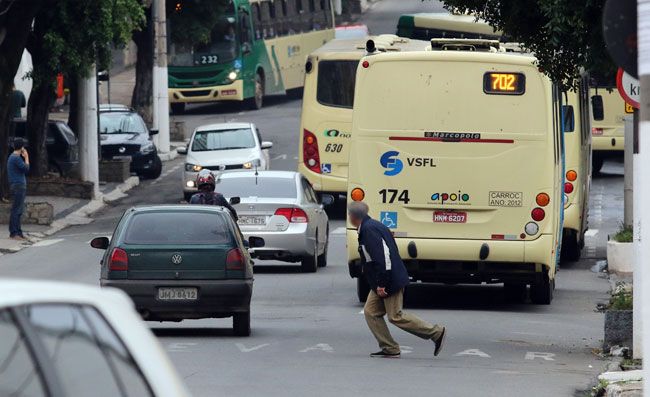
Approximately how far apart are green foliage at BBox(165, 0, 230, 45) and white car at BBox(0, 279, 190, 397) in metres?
46.0

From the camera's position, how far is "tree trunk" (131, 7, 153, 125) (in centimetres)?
4812

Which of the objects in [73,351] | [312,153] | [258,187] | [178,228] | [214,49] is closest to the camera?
[73,351]

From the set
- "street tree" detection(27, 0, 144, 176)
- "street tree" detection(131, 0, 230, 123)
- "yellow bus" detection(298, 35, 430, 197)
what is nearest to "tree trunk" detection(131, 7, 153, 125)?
"street tree" detection(131, 0, 230, 123)

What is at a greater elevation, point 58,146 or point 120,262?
point 120,262

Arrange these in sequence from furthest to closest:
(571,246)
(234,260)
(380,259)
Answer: (571,246)
(234,260)
(380,259)

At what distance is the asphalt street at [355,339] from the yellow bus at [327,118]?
267 centimetres

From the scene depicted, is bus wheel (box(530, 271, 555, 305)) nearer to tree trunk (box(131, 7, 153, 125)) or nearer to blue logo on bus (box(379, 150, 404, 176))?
blue logo on bus (box(379, 150, 404, 176))

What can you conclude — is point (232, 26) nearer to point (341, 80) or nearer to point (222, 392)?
point (341, 80)

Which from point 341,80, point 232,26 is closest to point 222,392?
point 341,80

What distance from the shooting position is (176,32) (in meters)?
50.7

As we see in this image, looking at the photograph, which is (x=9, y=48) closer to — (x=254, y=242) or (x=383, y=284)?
(x=254, y=242)

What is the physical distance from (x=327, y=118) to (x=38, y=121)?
22.9 feet

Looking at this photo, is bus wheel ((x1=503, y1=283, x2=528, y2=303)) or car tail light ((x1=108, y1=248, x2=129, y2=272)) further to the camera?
bus wheel ((x1=503, y1=283, x2=528, y2=303))

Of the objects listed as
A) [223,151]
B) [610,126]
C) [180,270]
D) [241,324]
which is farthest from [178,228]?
[610,126]
